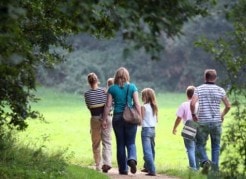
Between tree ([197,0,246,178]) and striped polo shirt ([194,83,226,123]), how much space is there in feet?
15.4

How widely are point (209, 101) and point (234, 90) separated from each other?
5.01 metres

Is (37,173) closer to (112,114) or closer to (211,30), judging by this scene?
(112,114)

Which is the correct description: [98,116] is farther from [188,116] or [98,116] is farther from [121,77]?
[188,116]

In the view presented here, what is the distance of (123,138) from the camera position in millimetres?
12508

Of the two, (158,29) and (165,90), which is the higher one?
(165,90)

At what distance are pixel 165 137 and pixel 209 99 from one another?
728 inches

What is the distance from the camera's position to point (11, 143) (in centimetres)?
1333

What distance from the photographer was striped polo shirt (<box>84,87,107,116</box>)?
12.9 meters

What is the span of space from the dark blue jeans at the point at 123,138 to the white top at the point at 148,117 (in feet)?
1.64

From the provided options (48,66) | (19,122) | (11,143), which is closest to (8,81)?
(19,122)

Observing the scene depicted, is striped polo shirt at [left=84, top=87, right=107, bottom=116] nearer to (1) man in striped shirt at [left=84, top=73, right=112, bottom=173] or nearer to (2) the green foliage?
(1) man in striped shirt at [left=84, top=73, right=112, bottom=173]

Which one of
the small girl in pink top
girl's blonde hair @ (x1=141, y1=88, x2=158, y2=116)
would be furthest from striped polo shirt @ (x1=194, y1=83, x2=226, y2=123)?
the small girl in pink top

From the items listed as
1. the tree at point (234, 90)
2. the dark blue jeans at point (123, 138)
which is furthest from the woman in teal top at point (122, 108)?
the tree at point (234, 90)

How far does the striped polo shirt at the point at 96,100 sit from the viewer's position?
12.9 metres
